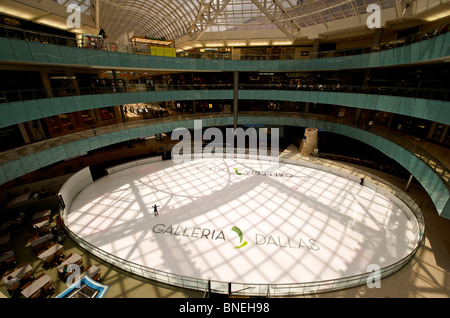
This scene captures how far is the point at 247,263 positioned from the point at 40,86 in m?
26.8

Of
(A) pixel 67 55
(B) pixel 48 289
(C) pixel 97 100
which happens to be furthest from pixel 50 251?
(A) pixel 67 55

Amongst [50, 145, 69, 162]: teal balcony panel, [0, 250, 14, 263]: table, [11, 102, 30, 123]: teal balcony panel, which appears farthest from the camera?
[50, 145, 69, 162]: teal balcony panel

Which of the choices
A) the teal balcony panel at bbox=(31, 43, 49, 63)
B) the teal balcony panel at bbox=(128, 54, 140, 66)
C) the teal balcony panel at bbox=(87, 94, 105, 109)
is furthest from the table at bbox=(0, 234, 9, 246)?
the teal balcony panel at bbox=(128, 54, 140, 66)

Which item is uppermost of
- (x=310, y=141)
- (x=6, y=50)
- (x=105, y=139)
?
(x=6, y=50)

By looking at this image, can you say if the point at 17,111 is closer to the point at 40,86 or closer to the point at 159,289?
the point at 40,86

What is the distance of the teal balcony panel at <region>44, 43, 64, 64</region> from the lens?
15.9 meters

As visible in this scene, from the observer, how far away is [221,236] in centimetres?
1559

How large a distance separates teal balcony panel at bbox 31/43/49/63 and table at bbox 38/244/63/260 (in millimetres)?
13465

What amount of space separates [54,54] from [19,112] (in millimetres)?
5440

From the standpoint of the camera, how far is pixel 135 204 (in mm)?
19406

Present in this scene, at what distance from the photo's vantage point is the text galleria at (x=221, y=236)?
48.6 feet

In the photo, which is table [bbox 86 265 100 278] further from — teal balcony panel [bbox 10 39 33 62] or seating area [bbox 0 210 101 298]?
teal balcony panel [bbox 10 39 33 62]

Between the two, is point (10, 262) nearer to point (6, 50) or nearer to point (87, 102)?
point (6, 50)

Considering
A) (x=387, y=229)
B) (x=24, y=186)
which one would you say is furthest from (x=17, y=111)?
(x=387, y=229)
